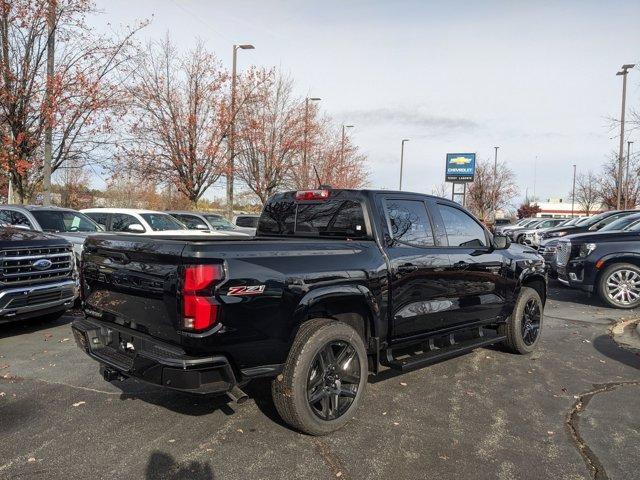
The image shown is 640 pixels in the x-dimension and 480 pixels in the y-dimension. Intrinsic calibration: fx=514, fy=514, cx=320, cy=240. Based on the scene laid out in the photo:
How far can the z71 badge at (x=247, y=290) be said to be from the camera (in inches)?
131

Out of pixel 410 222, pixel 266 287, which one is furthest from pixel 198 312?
pixel 410 222

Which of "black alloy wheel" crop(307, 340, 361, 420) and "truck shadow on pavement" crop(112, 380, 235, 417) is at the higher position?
"black alloy wheel" crop(307, 340, 361, 420)

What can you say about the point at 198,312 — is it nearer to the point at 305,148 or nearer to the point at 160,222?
the point at 160,222

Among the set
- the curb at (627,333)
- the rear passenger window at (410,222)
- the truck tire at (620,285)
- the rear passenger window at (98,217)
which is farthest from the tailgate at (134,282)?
Result: the rear passenger window at (98,217)

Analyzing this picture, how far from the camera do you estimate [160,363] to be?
3318 millimetres

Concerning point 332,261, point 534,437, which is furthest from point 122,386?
point 534,437

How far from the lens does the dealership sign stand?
1253 inches

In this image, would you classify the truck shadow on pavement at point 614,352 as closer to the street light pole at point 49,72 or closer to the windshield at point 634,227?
the windshield at point 634,227

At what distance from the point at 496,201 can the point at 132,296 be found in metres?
47.4

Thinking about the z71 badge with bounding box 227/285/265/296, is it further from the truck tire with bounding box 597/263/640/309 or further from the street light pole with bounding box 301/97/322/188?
the street light pole with bounding box 301/97/322/188

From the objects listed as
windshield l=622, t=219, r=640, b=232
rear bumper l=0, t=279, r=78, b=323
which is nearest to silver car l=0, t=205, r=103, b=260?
rear bumper l=0, t=279, r=78, b=323

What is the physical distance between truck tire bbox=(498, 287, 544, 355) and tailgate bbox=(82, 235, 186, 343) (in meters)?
4.25

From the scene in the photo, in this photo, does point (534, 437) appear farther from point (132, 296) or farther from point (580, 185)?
point (580, 185)

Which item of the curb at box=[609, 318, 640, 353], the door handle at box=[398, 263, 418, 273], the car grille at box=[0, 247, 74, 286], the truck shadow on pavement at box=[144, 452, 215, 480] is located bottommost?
the truck shadow on pavement at box=[144, 452, 215, 480]
